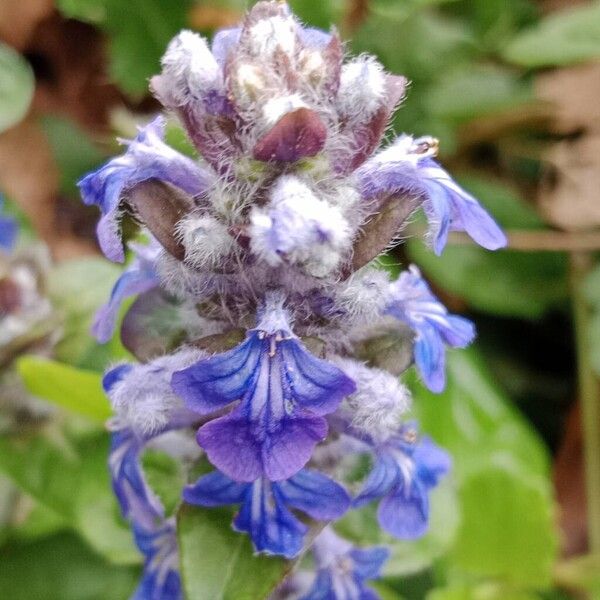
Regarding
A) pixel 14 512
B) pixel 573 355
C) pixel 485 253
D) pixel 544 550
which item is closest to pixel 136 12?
pixel 485 253

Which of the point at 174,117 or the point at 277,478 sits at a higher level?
the point at 174,117

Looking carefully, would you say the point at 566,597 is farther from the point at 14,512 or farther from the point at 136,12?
the point at 136,12

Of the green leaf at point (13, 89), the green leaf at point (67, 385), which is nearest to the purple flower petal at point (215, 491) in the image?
the green leaf at point (67, 385)

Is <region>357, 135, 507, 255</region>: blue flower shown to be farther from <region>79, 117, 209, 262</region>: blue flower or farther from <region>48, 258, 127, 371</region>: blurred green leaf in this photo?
<region>48, 258, 127, 371</region>: blurred green leaf

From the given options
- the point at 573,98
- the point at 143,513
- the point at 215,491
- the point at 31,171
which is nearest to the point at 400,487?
the point at 215,491

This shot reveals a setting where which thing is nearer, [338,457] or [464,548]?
[338,457]

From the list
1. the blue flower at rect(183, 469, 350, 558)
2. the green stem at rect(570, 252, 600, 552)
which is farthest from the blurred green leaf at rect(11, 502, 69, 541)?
the green stem at rect(570, 252, 600, 552)

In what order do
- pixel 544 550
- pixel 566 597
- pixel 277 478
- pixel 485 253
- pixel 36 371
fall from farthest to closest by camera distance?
1. pixel 485 253
2. pixel 566 597
3. pixel 544 550
4. pixel 36 371
5. pixel 277 478
